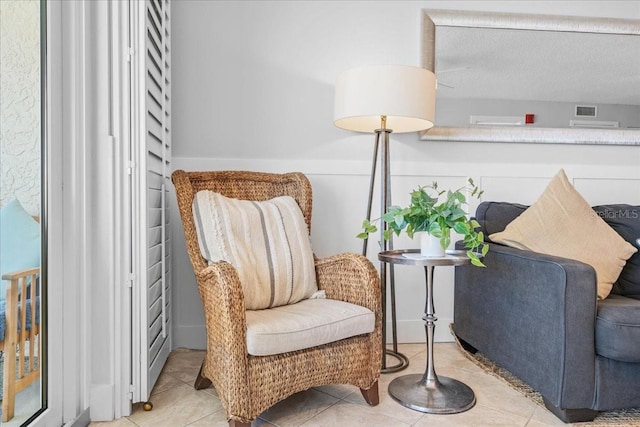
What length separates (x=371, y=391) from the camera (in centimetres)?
174

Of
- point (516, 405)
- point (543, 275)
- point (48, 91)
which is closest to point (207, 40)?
point (48, 91)

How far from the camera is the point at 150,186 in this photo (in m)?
1.80

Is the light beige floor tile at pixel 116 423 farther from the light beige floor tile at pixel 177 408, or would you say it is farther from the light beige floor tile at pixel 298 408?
the light beige floor tile at pixel 298 408

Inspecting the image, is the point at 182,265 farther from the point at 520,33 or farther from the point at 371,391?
the point at 520,33

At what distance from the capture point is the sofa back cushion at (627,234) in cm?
205

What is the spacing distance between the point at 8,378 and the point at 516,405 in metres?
1.75

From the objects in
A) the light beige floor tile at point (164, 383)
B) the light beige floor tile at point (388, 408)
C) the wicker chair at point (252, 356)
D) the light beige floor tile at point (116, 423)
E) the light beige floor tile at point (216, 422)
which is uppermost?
the wicker chair at point (252, 356)

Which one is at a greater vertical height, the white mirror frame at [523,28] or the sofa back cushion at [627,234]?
the white mirror frame at [523,28]

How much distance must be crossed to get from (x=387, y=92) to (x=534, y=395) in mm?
1420

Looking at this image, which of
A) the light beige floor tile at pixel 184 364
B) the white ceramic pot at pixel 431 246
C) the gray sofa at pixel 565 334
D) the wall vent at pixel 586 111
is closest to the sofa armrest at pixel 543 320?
the gray sofa at pixel 565 334

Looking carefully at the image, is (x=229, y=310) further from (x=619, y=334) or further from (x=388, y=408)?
(x=619, y=334)

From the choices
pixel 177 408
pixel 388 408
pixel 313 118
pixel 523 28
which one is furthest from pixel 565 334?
pixel 523 28

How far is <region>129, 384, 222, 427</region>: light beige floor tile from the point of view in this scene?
1.60 m

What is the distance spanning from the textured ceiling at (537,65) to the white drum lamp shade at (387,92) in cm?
59
